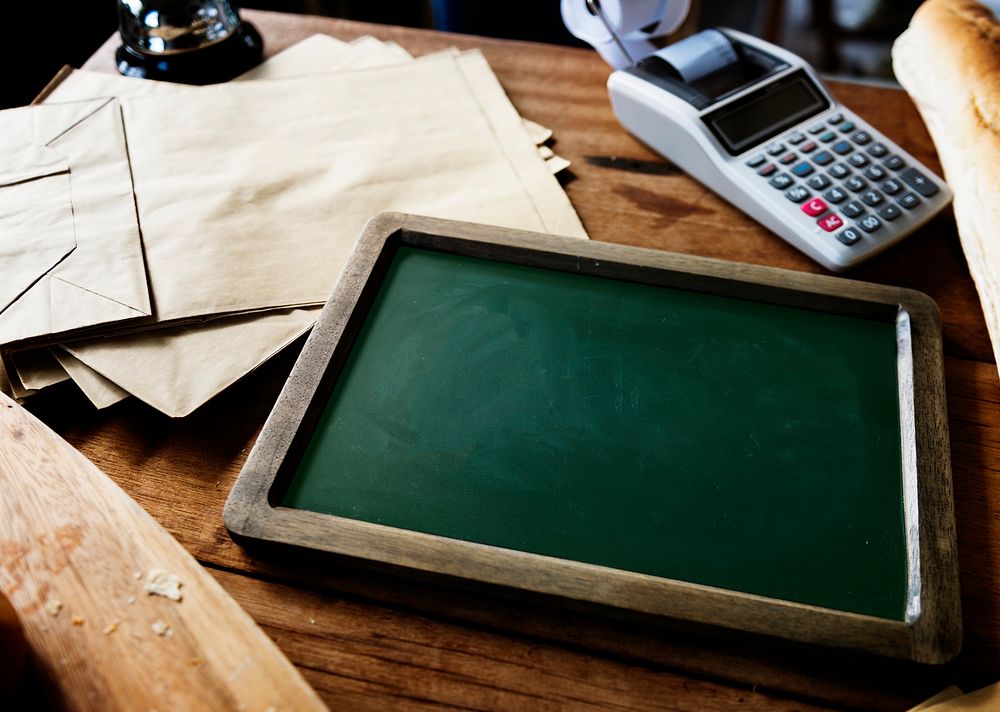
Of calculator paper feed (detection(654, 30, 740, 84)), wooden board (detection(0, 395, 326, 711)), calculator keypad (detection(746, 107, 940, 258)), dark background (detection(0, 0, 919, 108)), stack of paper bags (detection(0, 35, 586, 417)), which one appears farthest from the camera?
dark background (detection(0, 0, 919, 108))

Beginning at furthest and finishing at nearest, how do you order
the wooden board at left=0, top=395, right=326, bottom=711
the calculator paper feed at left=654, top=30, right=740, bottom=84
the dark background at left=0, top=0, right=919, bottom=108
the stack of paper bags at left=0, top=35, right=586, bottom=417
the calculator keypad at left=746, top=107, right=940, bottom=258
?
the dark background at left=0, top=0, right=919, bottom=108 → the calculator paper feed at left=654, top=30, right=740, bottom=84 → the calculator keypad at left=746, top=107, right=940, bottom=258 → the stack of paper bags at left=0, top=35, right=586, bottom=417 → the wooden board at left=0, top=395, right=326, bottom=711

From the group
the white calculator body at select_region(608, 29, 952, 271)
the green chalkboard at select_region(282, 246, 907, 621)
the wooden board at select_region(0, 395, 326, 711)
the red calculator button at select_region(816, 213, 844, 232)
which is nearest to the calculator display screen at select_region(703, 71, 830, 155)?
the white calculator body at select_region(608, 29, 952, 271)

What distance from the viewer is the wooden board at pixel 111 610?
18.5 inches

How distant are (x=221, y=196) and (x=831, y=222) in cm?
59

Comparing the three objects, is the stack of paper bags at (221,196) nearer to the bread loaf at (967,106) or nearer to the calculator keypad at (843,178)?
the calculator keypad at (843,178)

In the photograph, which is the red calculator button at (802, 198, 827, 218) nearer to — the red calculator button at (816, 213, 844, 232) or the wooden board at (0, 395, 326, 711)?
the red calculator button at (816, 213, 844, 232)

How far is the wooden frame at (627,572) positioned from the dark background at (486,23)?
2.80ft

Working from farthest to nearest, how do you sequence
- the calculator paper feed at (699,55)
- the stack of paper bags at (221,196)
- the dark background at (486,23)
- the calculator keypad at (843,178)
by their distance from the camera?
the dark background at (486,23)
the calculator paper feed at (699,55)
the calculator keypad at (843,178)
the stack of paper bags at (221,196)

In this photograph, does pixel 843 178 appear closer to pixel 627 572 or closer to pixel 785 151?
pixel 785 151

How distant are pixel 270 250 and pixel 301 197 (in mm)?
86

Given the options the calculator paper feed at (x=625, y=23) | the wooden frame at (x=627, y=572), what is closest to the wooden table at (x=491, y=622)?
the wooden frame at (x=627, y=572)

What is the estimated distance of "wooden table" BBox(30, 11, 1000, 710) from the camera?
0.52 meters

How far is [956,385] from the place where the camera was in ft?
2.27

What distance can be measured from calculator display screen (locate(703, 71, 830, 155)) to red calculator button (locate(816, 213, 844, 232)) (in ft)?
0.39
